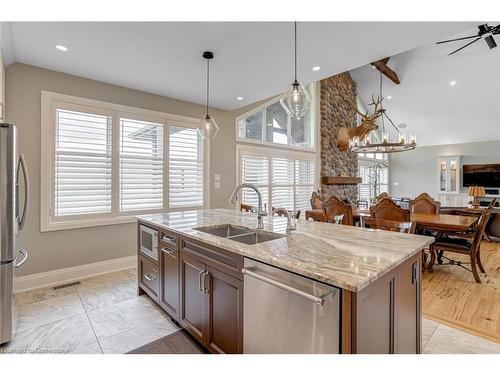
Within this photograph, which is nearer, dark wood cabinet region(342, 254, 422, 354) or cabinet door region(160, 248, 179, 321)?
dark wood cabinet region(342, 254, 422, 354)

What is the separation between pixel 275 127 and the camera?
6059 mm

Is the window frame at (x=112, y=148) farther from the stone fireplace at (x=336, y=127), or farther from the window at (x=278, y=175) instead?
the stone fireplace at (x=336, y=127)

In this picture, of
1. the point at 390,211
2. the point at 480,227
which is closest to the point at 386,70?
the point at 480,227

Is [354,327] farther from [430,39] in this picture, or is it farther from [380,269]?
[430,39]

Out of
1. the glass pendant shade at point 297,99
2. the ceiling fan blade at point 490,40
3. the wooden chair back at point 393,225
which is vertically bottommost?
the wooden chair back at point 393,225

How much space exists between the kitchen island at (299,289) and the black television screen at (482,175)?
957cm

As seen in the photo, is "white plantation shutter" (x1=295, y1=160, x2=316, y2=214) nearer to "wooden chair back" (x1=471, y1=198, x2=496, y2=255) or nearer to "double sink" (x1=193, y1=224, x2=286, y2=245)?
"wooden chair back" (x1=471, y1=198, x2=496, y2=255)

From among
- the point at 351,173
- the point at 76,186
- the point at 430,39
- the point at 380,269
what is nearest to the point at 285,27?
the point at 430,39

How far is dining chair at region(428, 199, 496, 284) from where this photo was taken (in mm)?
3311

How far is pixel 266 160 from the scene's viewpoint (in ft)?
18.8

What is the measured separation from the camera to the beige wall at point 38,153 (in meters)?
3.05

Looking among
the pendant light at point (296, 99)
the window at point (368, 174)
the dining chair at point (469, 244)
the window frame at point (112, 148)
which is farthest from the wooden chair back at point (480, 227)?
the window at point (368, 174)

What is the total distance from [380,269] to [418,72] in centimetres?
849

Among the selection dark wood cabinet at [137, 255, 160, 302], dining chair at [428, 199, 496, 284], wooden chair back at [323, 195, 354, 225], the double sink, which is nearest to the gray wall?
dining chair at [428, 199, 496, 284]
